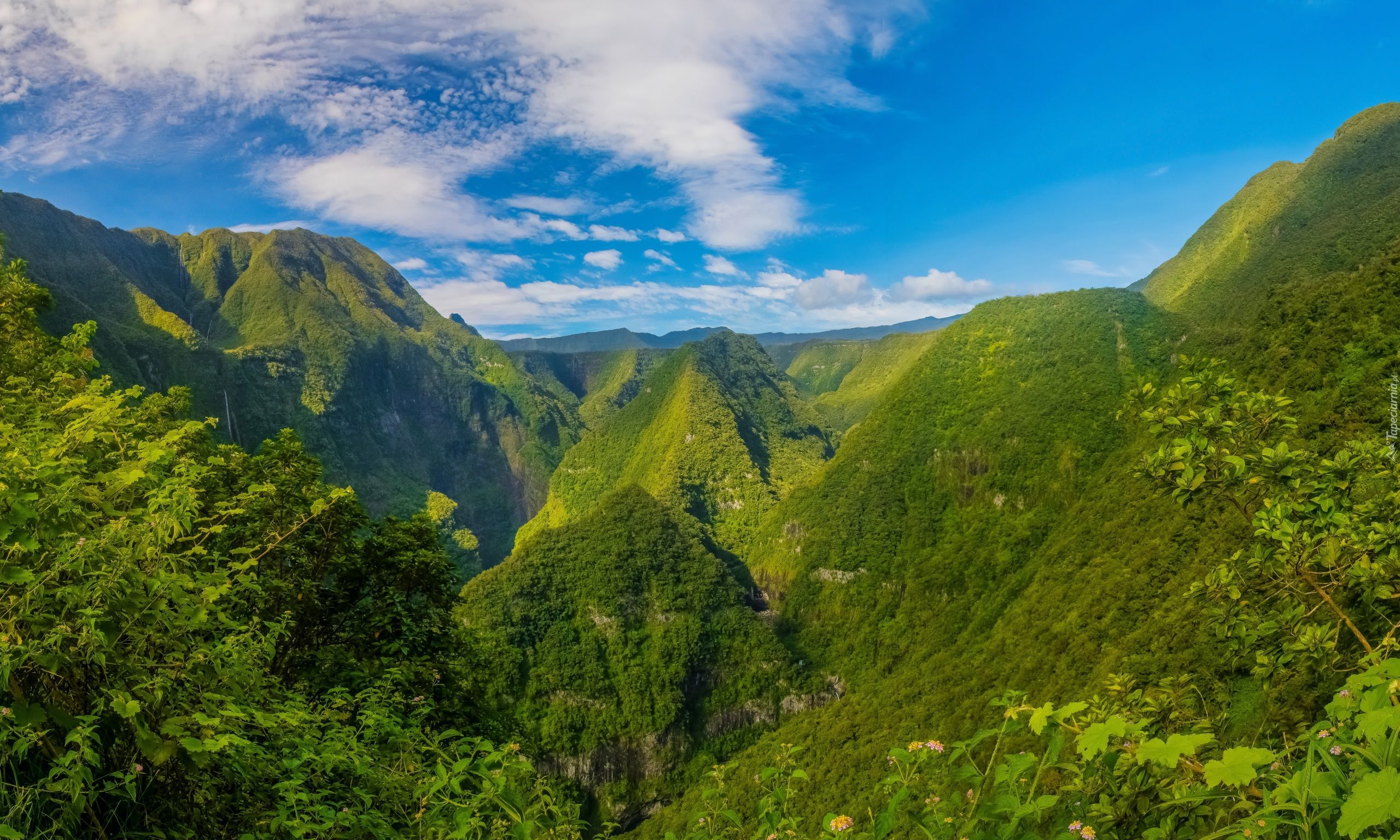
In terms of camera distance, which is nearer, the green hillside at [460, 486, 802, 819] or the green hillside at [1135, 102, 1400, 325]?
the green hillside at [460, 486, 802, 819]

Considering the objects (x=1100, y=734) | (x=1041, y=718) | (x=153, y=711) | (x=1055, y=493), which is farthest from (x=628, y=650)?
(x=1100, y=734)

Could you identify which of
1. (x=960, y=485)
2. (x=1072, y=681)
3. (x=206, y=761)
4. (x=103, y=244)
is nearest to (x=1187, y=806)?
(x=206, y=761)

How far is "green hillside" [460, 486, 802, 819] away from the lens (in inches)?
2904

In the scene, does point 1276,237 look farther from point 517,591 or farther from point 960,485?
point 517,591

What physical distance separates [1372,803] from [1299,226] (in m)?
155

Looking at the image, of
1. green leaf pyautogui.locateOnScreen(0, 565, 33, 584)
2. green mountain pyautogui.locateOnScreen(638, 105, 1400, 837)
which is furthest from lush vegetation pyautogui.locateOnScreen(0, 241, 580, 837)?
green mountain pyautogui.locateOnScreen(638, 105, 1400, 837)

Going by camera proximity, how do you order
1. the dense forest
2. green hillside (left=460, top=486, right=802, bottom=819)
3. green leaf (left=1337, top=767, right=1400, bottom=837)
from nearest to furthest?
1. green leaf (left=1337, top=767, right=1400, bottom=837)
2. the dense forest
3. green hillside (left=460, top=486, right=802, bottom=819)

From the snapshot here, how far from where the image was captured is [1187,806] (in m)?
2.52

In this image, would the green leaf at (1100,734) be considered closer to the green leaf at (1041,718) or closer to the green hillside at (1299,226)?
the green leaf at (1041,718)

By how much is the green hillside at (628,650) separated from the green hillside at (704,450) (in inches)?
1058

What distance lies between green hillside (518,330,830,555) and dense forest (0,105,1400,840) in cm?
130

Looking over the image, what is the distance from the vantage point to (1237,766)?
199cm

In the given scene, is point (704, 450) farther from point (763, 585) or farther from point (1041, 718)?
point (1041, 718)

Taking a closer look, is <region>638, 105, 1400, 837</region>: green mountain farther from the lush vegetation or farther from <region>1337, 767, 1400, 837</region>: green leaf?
the lush vegetation
